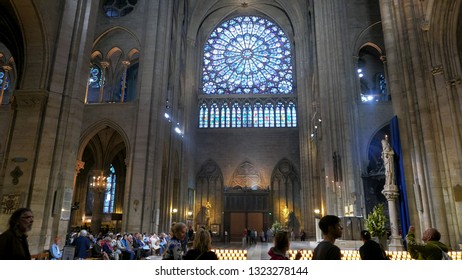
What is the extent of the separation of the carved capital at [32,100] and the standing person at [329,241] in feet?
32.7

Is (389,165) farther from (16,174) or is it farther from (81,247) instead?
(16,174)

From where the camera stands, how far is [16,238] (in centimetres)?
267

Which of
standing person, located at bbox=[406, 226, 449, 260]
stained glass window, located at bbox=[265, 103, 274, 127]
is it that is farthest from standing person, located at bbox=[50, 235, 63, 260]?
stained glass window, located at bbox=[265, 103, 274, 127]

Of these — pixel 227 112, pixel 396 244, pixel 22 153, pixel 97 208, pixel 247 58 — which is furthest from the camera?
pixel 247 58

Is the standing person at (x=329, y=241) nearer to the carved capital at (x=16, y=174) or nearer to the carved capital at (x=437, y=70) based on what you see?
the carved capital at (x=16, y=174)

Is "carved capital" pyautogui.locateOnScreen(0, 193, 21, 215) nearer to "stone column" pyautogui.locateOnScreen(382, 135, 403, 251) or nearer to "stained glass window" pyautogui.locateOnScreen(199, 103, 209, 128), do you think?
"stone column" pyautogui.locateOnScreen(382, 135, 403, 251)

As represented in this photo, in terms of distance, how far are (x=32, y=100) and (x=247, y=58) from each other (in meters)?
27.7

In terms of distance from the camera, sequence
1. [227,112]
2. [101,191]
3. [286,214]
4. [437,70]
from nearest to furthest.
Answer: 1. [437,70]
2. [101,191]
3. [286,214]
4. [227,112]

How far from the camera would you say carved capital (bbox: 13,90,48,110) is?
10086 millimetres

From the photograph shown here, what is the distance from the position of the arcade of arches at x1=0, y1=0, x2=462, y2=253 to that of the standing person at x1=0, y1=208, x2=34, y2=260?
7.59 metres

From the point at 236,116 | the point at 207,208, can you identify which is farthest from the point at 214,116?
the point at 207,208

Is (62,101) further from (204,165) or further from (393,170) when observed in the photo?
(204,165)

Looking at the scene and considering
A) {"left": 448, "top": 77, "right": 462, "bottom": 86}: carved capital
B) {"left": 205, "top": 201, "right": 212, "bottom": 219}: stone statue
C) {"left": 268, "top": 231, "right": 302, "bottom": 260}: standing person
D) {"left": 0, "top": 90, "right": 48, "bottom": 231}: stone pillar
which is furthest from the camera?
{"left": 205, "top": 201, "right": 212, "bottom": 219}: stone statue

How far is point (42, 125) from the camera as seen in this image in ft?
Result: 33.0
